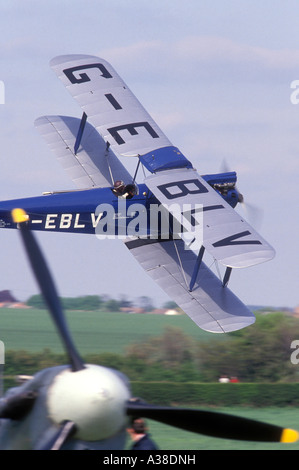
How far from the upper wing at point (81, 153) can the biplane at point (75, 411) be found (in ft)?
38.2

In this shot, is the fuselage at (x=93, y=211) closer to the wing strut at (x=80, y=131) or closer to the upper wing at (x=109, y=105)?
the upper wing at (x=109, y=105)

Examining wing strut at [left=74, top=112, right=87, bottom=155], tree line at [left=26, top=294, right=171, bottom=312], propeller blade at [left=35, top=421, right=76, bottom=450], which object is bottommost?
tree line at [left=26, top=294, right=171, bottom=312]

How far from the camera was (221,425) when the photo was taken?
7.89 meters

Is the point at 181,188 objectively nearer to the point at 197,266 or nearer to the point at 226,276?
the point at 197,266

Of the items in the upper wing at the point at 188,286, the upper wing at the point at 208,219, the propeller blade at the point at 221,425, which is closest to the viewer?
the propeller blade at the point at 221,425

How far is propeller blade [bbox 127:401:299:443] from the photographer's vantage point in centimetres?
776

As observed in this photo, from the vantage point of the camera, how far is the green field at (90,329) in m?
18.7

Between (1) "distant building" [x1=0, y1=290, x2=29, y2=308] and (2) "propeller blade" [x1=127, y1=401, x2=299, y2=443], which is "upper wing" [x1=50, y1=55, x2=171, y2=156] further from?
(2) "propeller blade" [x1=127, y1=401, x2=299, y2=443]

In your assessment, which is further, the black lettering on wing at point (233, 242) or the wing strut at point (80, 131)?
the wing strut at point (80, 131)

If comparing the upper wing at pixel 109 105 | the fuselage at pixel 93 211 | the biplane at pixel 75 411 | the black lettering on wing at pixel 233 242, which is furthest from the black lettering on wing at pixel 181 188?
the biplane at pixel 75 411

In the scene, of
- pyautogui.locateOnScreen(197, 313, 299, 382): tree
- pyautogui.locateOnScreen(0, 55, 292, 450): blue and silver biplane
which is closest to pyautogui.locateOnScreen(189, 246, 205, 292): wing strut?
pyautogui.locateOnScreen(0, 55, 292, 450): blue and silver biplane

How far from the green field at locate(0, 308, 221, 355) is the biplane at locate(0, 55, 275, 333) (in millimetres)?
2159
